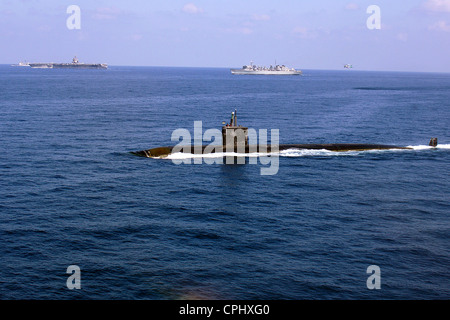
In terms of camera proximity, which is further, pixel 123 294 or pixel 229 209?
pixel 229 209

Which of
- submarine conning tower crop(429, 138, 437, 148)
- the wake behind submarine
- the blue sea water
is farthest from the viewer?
submarine conning tower crop(429, 138, 437, 148)

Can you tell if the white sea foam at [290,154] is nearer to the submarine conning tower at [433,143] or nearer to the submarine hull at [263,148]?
the submarine hull at [263,148]

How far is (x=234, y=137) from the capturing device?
77.7m

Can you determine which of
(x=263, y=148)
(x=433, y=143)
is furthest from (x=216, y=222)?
(x=433, y=143)

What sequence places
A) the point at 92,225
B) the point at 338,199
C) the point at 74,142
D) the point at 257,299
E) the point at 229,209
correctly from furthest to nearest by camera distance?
the point at 74,142
the point at 338,199
the point at 229,209
the point at 92,225
the point at 257,299

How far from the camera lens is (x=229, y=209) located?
51281mm

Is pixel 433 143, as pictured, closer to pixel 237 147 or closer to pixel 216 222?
pixel 237 147

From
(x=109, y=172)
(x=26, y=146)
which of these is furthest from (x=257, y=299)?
(x=26, y=146)

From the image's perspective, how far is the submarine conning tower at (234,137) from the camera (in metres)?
76.4

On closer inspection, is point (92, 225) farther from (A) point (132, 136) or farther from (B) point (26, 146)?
(A) point (132, 136)

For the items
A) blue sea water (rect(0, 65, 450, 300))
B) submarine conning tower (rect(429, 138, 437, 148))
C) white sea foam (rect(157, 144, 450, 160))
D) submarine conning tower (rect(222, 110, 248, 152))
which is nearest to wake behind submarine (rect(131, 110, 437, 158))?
submarine conning tower (rect(222, 110, 248, 152))

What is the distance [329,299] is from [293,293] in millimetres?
2564

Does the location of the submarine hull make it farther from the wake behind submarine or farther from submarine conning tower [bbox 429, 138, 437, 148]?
submarine conning tower [bbox 429, 138, 437, 148]

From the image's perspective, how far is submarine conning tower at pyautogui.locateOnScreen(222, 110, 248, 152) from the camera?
76438 mm
